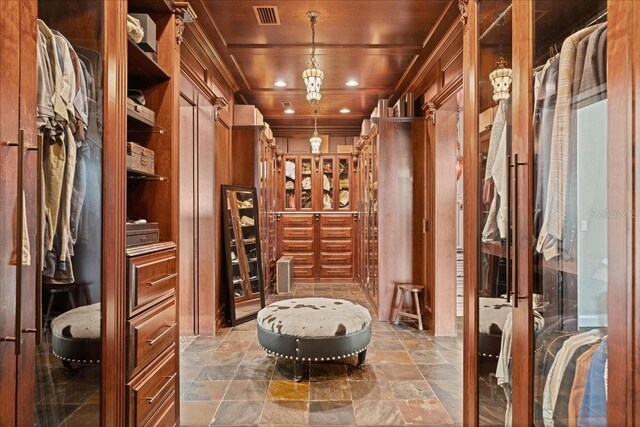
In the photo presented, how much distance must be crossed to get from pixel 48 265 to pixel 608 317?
5.85 ft

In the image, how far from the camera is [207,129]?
3.99m

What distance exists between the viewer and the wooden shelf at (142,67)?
5.91 ft

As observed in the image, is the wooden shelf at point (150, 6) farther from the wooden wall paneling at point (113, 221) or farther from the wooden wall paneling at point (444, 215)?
the wooden wall paneling at point (444, 215)

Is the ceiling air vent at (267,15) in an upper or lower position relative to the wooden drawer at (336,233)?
upper

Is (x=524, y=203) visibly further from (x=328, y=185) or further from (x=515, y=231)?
(x=328, y=185)

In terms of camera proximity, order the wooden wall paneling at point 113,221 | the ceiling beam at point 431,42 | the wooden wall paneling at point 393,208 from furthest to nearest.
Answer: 1. the wooden wall paneling at point 393,208
2. the ceiling beam at point 431,42
3. the wooden wall paneling at point 113,221

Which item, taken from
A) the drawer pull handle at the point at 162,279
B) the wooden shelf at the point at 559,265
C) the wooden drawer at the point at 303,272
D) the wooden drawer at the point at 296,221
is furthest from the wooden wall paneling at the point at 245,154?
the wooden shelf at the point at 559,265

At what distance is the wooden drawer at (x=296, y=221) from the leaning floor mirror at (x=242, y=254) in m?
2.15

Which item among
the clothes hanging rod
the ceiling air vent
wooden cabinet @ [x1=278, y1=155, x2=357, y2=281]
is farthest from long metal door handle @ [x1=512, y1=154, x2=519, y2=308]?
wooden cabinet @ [x1=278, y1=155, x2=357, y2=281]

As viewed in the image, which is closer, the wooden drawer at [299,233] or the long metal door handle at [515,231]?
the long metal door handle at [515,231]

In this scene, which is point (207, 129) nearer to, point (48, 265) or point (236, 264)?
point (236, 264)

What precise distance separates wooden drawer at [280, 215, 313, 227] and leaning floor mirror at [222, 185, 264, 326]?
2148 millimetres

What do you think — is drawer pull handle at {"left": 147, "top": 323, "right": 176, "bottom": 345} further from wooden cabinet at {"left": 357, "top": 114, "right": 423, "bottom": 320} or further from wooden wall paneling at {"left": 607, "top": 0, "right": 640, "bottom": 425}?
wooden cabinet at {"left": 357, "top": 114, "right": 423, "bottom": 320}

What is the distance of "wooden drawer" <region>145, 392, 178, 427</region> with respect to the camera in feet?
6.15
